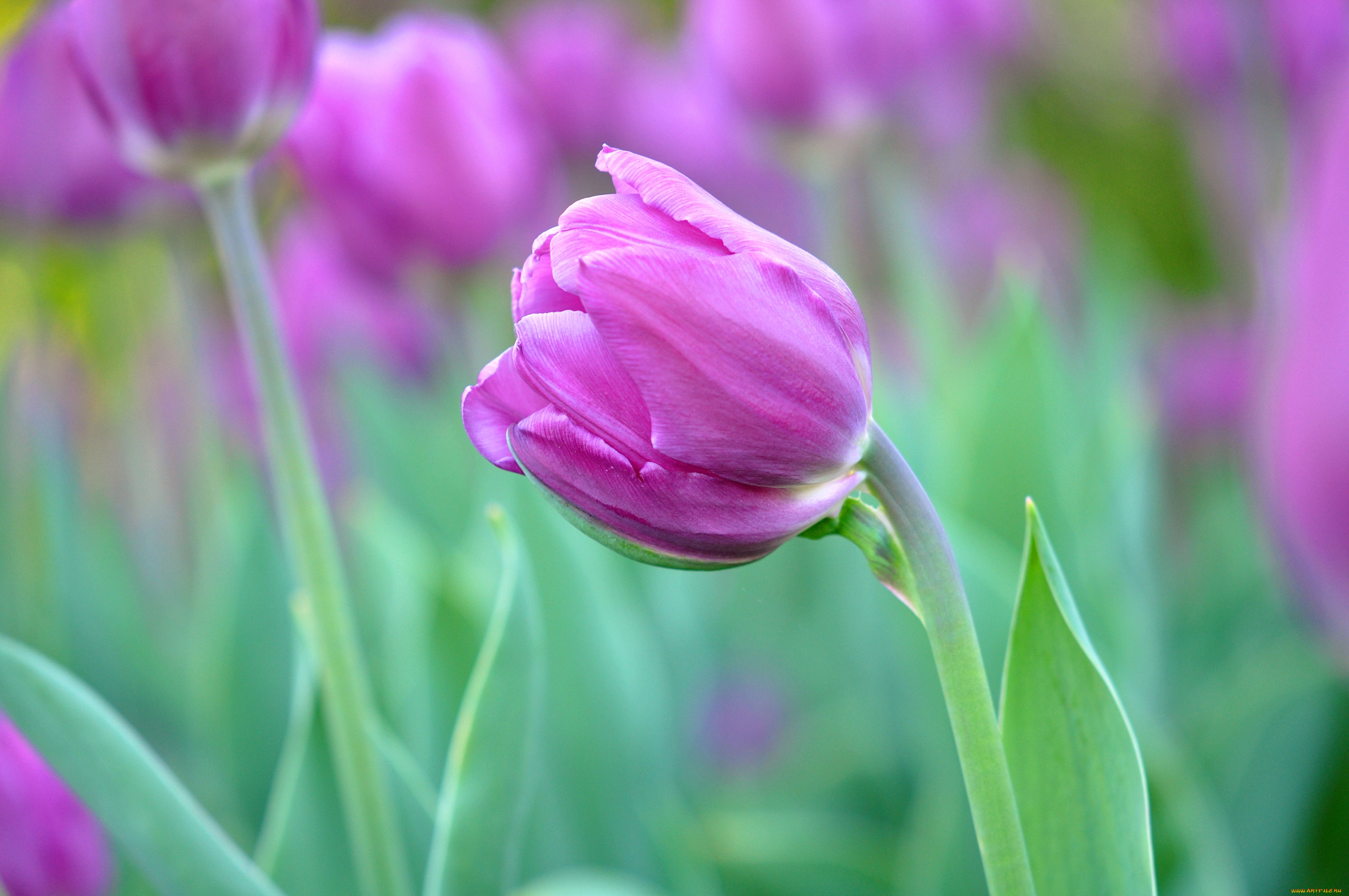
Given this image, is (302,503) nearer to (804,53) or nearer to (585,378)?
(585,378)

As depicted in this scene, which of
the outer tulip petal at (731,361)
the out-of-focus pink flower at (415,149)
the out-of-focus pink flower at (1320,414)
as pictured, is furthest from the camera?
the out-of-focus pink flower at (415,149)

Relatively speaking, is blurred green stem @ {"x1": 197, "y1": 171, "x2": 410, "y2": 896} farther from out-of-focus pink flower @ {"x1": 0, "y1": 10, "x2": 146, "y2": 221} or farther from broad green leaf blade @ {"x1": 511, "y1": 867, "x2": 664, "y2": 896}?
out-of-focus pink flower @ {"x1": 0, "y1": 10, "x2": 146, "y2": 221}

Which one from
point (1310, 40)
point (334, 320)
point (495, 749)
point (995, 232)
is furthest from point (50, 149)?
point (995, 232)

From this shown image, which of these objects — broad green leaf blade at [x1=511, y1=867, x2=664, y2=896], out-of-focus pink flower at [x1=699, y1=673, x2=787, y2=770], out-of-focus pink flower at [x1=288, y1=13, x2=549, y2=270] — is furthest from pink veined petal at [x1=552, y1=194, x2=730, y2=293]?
out-of-focus pink flower at [x1=699, y1=673, x2=787, y2=770]

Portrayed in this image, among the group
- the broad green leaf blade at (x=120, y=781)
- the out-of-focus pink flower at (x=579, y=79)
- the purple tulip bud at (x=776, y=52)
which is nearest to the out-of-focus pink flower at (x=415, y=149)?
the purple tulip bud at (x=776, y=52)

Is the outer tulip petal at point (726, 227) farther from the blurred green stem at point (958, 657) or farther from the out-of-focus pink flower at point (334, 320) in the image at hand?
the out-of-focus pink flower at point (334, 320)
